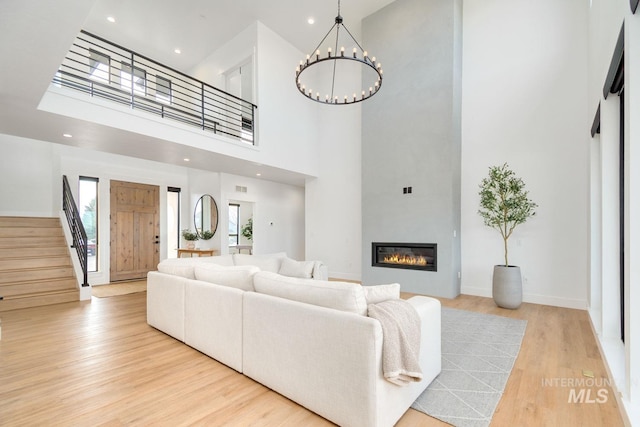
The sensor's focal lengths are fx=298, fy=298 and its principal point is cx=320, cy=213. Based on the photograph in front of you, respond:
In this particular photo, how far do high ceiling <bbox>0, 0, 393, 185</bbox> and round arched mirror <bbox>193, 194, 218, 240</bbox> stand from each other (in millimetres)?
1187

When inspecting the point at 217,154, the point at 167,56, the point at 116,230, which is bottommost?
the point at 116,230

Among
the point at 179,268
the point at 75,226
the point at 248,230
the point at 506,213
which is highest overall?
the point at 506,213

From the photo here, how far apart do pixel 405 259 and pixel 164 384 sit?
14.6 ft

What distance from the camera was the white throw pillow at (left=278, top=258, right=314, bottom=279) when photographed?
4430 millimetres

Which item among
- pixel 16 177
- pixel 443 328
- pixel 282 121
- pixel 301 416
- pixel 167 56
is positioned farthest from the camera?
pixel 167 56

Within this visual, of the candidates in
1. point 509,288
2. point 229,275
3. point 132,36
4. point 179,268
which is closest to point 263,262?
point 179,268

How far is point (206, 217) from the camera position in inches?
300

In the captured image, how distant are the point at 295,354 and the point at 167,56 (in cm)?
842

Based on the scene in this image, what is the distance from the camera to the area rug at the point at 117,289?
5.67m

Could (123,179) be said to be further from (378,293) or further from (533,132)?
(533,132)

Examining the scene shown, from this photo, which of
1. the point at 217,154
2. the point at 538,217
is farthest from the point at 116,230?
the point at 538,217

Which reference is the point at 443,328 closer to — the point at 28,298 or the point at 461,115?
the point at 461,115

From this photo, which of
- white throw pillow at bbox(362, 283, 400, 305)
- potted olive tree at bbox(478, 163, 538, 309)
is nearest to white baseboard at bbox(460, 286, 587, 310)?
potted olive tree at bbox(478, 163, 538, 309)

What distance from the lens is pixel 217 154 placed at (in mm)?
5539
